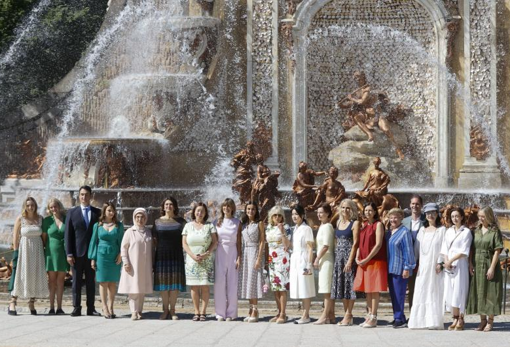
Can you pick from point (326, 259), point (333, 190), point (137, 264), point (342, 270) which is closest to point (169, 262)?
point (137, 264)

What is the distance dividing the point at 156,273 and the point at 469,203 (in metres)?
12.4

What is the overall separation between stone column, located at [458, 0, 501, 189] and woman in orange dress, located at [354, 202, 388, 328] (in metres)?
13.7

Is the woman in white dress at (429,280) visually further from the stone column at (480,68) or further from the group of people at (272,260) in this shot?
the stone column at (480,68)

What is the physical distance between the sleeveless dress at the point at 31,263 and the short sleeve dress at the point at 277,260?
2.96 m

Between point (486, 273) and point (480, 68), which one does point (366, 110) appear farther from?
point (486, 273)

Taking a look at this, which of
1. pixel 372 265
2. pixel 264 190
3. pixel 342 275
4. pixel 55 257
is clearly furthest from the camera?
pixel 264 190

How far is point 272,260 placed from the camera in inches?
543

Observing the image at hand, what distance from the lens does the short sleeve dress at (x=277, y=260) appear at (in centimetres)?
1362

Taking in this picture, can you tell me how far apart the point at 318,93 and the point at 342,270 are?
14401mm

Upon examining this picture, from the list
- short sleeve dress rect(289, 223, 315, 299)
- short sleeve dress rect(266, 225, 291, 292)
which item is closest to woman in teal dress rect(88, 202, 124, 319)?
short sleeve dress rect(266, 225, 291, 292)

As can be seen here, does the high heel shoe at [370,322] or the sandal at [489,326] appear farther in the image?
the high heel shoe at [370,322]

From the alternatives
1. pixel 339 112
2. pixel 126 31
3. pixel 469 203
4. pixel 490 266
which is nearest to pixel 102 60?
pixel 126 31

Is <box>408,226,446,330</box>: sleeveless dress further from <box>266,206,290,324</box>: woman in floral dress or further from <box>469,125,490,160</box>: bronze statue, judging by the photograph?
<box>469,125,490,160</box>: bronze statue

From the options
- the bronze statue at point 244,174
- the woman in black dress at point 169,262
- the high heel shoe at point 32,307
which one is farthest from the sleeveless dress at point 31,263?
the bronze statue at point 244,174
